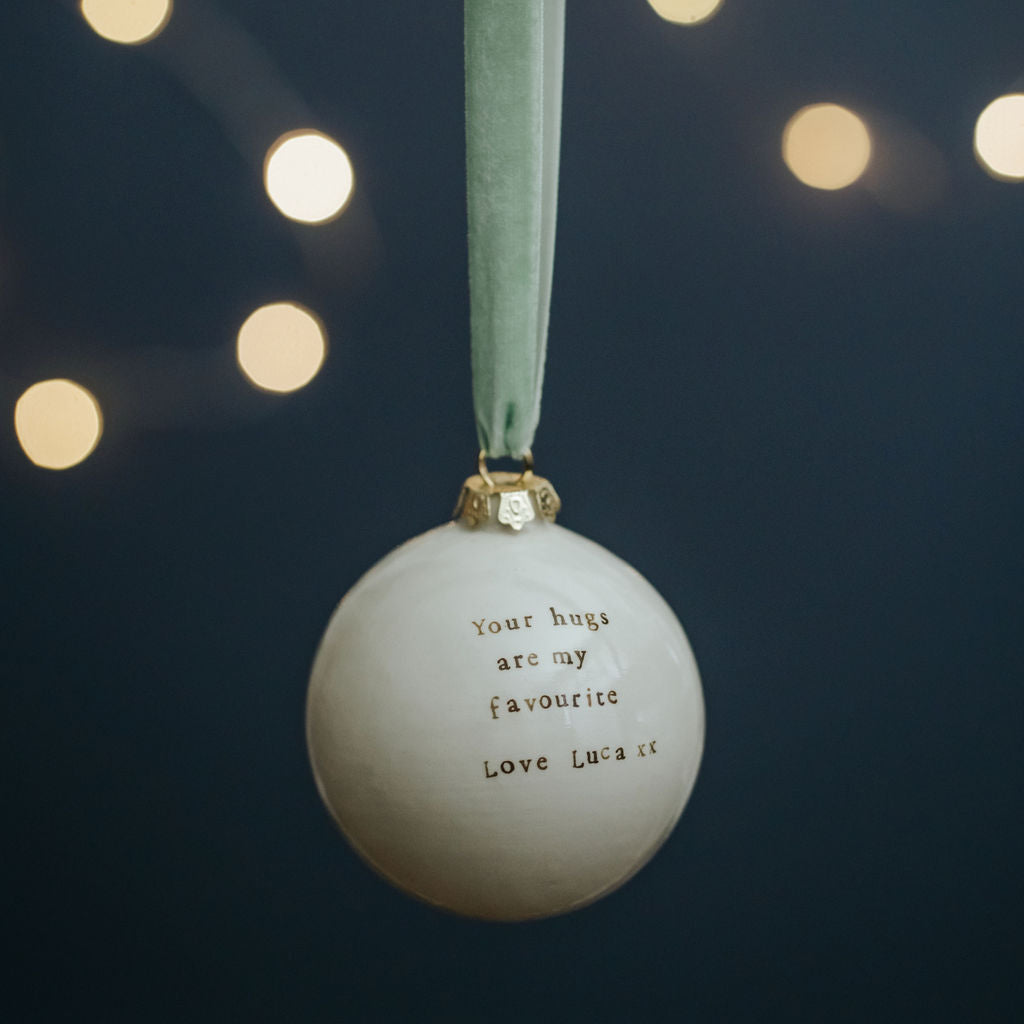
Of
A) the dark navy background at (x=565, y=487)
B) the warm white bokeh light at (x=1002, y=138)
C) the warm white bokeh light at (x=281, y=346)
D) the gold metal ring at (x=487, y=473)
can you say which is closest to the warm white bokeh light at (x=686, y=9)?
the dark navy background at (x=565, y=487)

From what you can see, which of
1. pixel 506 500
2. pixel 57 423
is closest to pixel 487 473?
pixel 506 500

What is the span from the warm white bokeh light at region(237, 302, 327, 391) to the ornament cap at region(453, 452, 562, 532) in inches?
14.0

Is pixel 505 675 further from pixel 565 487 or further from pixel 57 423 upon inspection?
pixel 57 423

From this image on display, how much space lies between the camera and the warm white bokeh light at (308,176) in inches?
31.7

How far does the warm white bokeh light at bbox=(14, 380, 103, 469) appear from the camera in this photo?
2.69 feet

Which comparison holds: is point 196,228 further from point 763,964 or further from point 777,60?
point 763,964

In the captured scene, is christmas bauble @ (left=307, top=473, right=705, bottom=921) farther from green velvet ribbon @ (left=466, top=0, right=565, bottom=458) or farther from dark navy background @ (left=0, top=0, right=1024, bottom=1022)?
dark navy background @ (left=0, top=0, right=1024, bottom=1022)

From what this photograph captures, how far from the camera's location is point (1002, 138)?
0.81m

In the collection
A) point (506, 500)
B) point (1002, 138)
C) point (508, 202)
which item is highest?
point (1002, 138)

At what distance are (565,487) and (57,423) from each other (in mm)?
369

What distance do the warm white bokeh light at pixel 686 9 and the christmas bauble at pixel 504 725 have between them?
1.59 ft

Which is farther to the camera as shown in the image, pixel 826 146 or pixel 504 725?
pixel 826 146

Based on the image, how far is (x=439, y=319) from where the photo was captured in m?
0.83

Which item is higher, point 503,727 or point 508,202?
point 508,202
